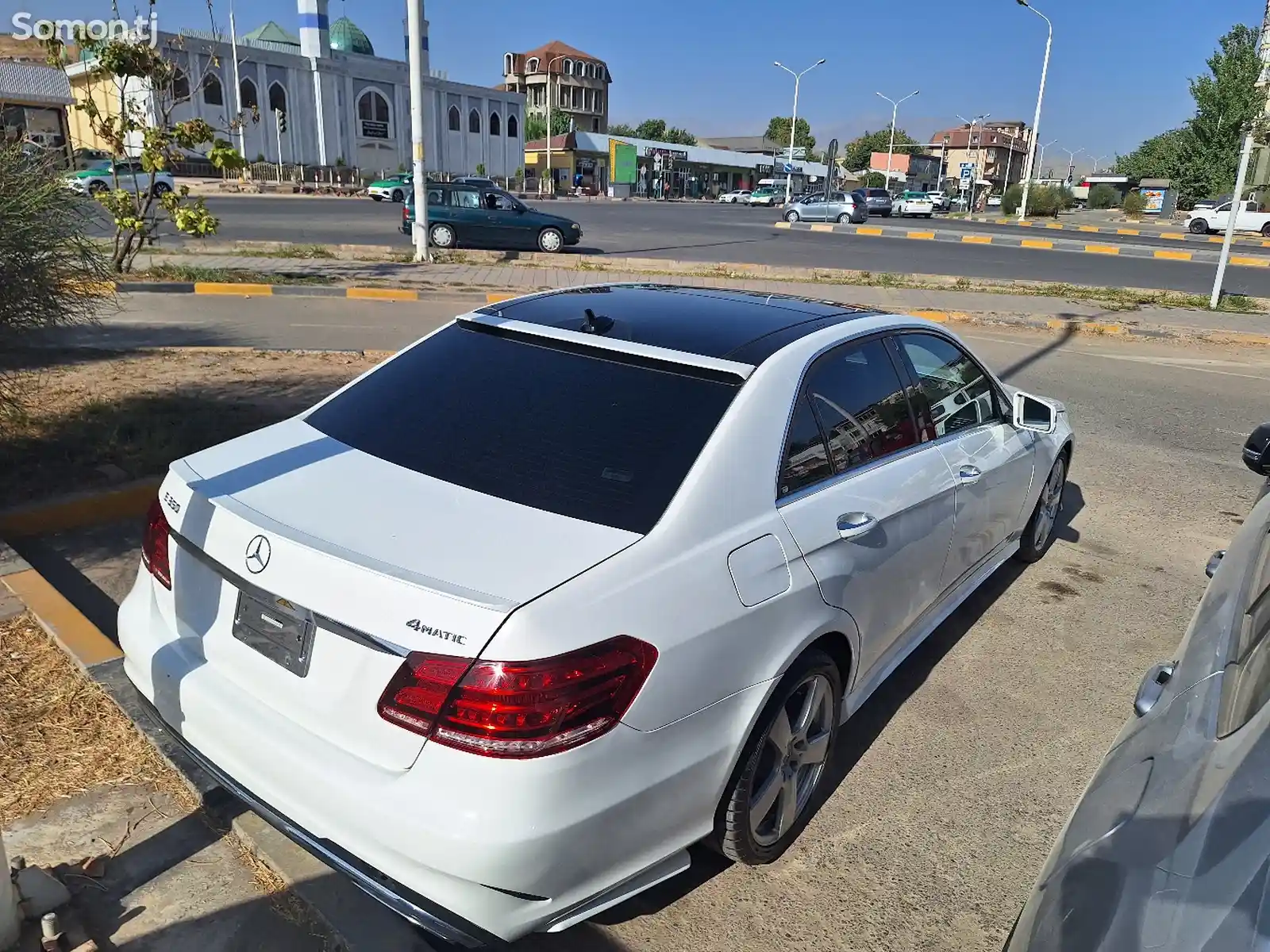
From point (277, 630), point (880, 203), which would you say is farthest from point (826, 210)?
point (277, 630)

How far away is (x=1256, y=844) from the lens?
4.49 ft

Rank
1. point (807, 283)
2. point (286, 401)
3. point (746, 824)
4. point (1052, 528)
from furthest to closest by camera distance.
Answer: point (807, 283), point (286, 401), point (1052, 528), point (746, 824)

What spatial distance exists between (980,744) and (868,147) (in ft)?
467

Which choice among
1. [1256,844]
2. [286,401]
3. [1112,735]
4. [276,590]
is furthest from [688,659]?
[286,401]

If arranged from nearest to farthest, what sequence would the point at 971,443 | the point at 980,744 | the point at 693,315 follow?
1. the point at 693,315
2. the point at 980,744
3. the point at 971,443

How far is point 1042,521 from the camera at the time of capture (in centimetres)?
539

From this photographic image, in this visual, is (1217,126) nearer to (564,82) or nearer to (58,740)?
(58,740)

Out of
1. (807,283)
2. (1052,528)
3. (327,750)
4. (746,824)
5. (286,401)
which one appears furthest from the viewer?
(807,283)

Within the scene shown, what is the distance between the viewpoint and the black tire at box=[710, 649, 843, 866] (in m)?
2.62

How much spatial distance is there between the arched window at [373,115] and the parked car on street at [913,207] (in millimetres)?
40581

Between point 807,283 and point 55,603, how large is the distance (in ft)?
52.9

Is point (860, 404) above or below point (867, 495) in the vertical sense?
above

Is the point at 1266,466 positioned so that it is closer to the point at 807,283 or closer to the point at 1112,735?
the point at 1112,735

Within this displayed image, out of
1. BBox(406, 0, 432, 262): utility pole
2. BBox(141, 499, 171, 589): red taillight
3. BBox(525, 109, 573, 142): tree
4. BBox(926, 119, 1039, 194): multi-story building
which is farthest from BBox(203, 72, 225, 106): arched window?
BBox(926, 119, 1039, 194): multi-story building
